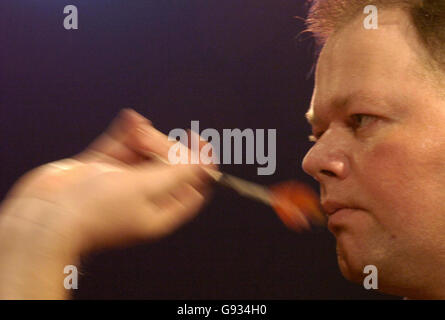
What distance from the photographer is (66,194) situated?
19.5 inches

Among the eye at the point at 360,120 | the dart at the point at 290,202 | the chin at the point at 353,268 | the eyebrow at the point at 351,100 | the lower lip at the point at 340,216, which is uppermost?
the eyebrow at the point at 351,100

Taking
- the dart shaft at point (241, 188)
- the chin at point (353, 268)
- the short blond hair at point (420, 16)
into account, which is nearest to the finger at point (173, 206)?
the dart shaft at point (241, 188)

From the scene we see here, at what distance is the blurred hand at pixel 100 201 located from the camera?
0.48 m

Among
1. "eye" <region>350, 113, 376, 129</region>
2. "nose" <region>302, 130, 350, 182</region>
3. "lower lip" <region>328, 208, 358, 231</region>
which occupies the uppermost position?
"eye" <region>350, 113, 376, 129</region>

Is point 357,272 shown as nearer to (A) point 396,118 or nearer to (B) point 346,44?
(A) point 396,118

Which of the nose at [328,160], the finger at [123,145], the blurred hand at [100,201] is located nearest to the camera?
the blurred hand at [100,201]

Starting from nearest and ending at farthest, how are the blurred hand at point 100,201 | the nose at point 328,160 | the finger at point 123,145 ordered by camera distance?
the blurred hand at point 100,201, the finger at point 123,145, the nose at point 328,160

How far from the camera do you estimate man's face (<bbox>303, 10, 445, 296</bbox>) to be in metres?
0.65

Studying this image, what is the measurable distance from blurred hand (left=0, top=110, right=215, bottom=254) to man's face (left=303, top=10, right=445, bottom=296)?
0.23m

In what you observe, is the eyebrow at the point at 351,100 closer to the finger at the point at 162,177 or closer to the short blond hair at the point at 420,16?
the short blond hair at the point at 420,16

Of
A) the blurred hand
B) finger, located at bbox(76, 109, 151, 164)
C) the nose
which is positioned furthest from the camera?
the nose

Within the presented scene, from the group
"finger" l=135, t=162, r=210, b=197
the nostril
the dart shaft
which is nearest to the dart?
the dart shaft

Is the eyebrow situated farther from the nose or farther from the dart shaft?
the dart shaft
